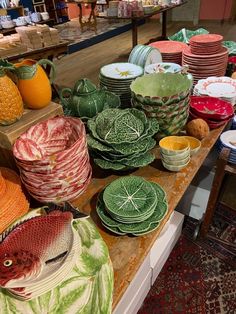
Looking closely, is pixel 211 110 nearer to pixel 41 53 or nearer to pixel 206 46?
pixel 206 46

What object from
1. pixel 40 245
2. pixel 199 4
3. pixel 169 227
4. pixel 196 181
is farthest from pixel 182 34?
pixel 199 4

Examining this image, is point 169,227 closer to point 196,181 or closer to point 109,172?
point 196,181

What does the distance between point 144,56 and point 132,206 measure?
3.02 feet

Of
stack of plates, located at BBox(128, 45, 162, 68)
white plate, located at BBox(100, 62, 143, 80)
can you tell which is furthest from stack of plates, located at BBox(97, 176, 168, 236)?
stack of plates, located at BBox(128, 45, 162, 68)

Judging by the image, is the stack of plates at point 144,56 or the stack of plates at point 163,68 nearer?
the stack of plates at point 163,68

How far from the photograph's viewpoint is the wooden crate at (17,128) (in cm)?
80

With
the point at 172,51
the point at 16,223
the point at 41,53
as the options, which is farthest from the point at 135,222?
the point at 41,53

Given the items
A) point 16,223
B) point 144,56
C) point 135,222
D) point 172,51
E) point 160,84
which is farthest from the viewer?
point 172,51

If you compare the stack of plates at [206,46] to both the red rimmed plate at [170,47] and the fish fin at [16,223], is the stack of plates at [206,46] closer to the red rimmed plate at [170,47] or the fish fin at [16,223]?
the red rimmed plate at [170,47]

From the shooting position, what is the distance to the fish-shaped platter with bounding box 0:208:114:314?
486 millimetres

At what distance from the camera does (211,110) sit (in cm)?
117

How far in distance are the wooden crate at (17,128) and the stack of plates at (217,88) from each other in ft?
2.45

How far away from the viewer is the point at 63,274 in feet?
1.65

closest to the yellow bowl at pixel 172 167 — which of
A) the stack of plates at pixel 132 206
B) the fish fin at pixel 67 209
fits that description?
the stack of plates at pixel 132 206
